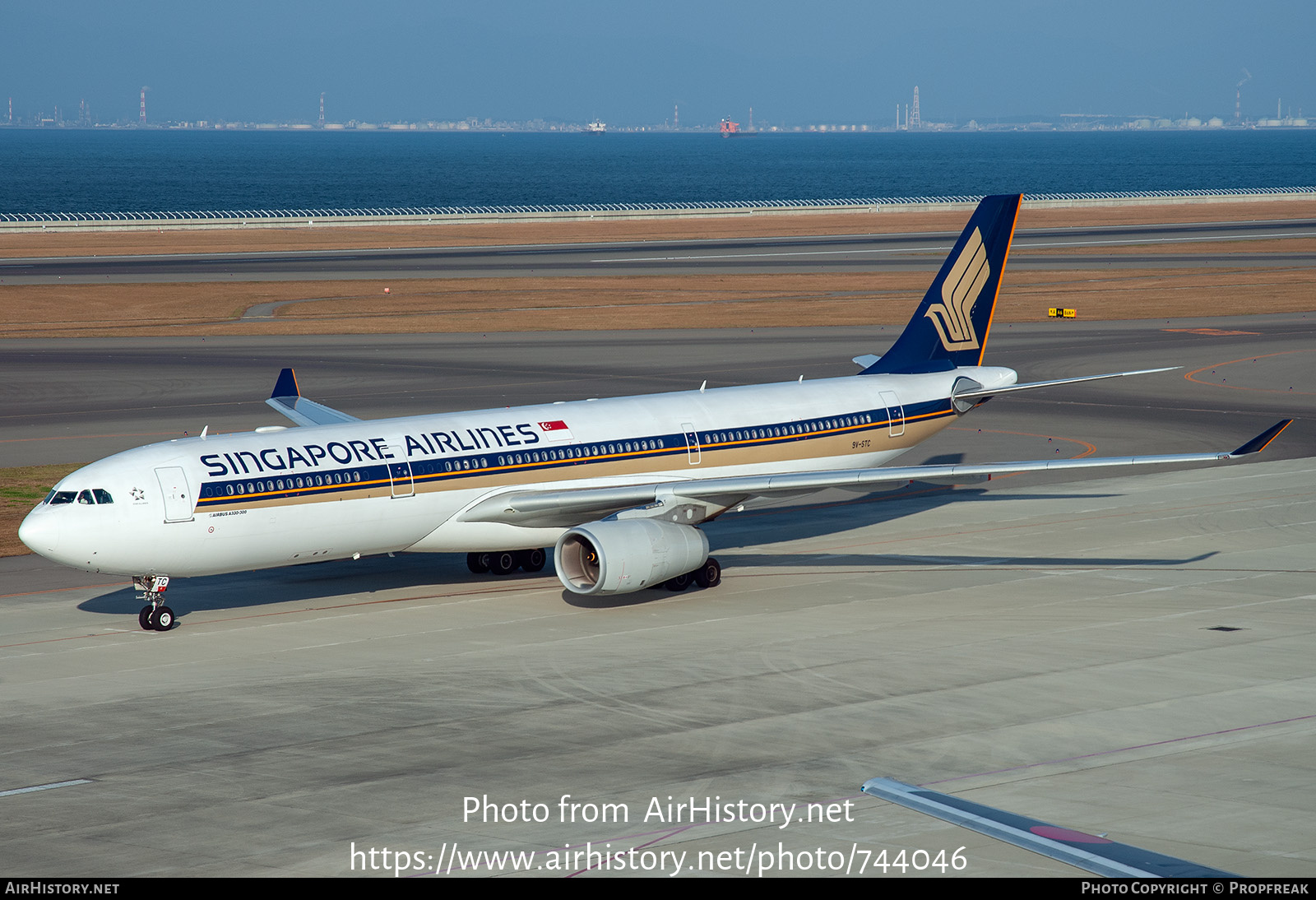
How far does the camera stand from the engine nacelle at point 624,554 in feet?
101

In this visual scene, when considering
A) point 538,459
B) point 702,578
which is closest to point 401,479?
point 538,459

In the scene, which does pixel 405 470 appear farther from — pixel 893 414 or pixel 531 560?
pixel 893 414

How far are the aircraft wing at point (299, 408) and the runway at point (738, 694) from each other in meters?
4.25

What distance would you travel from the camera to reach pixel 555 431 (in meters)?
34.0

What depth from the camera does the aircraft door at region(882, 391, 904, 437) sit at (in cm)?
3897

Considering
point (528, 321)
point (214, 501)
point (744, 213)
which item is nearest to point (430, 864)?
point (214, 501)

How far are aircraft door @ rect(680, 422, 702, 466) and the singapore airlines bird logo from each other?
969cm

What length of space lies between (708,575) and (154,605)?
12.3m

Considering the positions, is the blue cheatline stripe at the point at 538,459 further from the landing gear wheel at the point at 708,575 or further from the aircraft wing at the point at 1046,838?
the aircraft wing at the point at 1046,838

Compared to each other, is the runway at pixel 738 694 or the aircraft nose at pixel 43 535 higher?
the aircraft nose at pixel 43 535

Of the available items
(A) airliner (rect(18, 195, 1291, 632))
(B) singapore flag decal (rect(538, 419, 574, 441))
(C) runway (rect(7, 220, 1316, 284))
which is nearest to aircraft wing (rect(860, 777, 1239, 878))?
(A) airliner (rect(18, 195, 1291, 632))

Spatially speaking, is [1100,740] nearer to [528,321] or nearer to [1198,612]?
[1198,612]

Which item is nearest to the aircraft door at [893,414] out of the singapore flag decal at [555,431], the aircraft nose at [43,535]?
the singapore flag decal at [555,431]

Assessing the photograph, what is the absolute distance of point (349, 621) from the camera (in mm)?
31578
